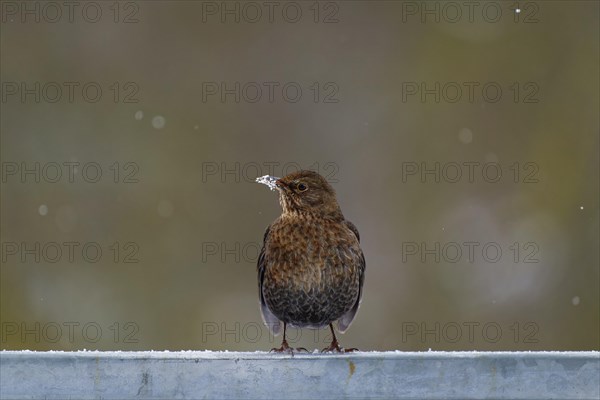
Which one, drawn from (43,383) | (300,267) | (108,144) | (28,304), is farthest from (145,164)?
(43,383)

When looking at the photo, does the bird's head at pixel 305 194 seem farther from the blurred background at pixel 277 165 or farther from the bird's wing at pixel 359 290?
the blurred background at pixel 277 165

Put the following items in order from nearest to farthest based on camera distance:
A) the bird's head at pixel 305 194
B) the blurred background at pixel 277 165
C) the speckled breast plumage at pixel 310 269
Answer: the speckled breast plumage at pixel 310 269 < the bird's head at pixel 305 194 < the blurred background at pixel 277 165

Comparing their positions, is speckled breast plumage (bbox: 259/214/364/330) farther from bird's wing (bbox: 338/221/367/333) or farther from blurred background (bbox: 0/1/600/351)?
blurred background (bbox: 0/1/600/351)

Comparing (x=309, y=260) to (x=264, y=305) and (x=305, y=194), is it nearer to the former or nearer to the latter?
(x=305, y=194)

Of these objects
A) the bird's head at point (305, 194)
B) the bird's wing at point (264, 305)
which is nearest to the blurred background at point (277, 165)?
the bird's wing at point (264, 305)

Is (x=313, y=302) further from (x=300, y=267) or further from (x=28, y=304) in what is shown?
(x=28, y=304)

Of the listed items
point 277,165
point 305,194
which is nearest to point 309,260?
point 305,194

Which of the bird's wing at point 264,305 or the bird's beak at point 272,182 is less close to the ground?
the bird's beak at point 272,182

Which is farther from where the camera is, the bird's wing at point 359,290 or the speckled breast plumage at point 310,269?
the bird's wing at point 359,290
